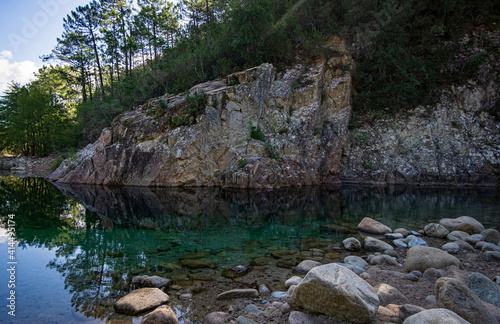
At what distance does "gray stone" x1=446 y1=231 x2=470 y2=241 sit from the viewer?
27.3ft

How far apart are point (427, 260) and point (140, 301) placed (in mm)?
5722

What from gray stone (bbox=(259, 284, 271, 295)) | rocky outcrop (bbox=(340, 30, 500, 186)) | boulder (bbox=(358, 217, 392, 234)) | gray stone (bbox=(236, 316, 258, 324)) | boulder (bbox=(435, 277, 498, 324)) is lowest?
gray stone (bbox=(259, 284, 271, 295))

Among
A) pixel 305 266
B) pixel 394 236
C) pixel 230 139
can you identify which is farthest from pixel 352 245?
pixel 230 139

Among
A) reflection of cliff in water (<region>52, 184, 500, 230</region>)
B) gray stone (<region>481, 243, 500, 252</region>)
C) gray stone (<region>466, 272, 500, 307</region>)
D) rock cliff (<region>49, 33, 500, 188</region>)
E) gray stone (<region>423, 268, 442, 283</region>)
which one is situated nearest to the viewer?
gray stone (<region>466, 272, 500, 307</region>)

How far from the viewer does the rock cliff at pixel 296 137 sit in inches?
845

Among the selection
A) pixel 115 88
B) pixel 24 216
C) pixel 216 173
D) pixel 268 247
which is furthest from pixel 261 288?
pixel 115 88

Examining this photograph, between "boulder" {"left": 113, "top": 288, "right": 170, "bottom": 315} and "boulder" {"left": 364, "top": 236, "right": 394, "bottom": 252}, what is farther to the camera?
"boulder" {"left": 364, "top": 236, "right": 394, "bottom": 252}

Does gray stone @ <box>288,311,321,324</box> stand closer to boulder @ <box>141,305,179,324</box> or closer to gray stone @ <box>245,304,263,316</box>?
gray stone @ <box>245,304,263,316</box>

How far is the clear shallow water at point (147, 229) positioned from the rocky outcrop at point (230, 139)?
297 cm

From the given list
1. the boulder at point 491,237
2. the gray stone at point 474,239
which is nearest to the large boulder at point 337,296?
the gray stone at point 474,239

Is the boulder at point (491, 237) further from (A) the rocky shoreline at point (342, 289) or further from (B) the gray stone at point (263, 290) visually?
(B) the gray stone at point (263, 290)

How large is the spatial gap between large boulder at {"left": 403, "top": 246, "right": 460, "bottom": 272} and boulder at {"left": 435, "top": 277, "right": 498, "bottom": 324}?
2.26 m

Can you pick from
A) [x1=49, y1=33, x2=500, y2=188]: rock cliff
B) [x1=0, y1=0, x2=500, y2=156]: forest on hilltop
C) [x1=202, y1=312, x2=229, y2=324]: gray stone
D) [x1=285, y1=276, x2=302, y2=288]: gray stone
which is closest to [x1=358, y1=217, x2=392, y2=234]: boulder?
[x1=285, y1=276, x2=302, y2=288]: gray stone

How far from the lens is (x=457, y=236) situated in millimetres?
8492
